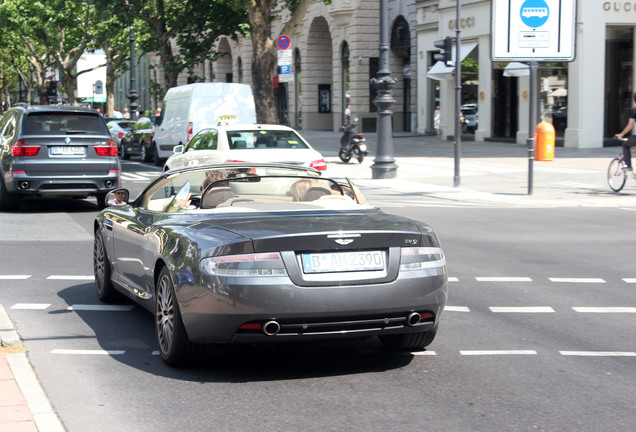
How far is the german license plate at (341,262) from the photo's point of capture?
5598mm

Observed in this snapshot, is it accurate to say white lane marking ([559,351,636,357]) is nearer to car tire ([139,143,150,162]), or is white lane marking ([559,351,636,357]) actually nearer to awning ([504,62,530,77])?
car tire ([139,143,150,162])

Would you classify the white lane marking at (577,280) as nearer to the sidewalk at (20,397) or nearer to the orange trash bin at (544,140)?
the sidewalk at (20,397)

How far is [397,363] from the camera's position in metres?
6.25

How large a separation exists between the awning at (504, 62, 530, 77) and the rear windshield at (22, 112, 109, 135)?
2031cm

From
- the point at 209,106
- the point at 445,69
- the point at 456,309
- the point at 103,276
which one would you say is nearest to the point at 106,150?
the point at 103,276

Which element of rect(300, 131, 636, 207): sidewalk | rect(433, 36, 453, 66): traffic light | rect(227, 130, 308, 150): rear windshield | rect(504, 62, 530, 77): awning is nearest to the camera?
rect(227, 130, 308, 150): rear windshield

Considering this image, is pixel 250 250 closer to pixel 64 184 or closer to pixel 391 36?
pixel 64 184

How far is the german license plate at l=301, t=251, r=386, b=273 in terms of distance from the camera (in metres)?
5.60

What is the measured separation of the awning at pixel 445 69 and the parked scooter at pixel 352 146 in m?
9.58

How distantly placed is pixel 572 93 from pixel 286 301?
27.8 m

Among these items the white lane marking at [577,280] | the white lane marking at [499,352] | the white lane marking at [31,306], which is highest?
the white lane marking at [31,306]

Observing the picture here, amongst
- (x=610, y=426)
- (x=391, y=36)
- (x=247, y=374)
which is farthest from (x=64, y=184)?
→ (x=391, y=36)

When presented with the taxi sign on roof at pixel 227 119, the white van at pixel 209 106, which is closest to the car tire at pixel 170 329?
the taxi sign on roof at pixel 227 119

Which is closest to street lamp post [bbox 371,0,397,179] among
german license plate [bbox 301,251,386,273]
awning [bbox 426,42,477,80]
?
awning [bbox 426,42,477,80]
